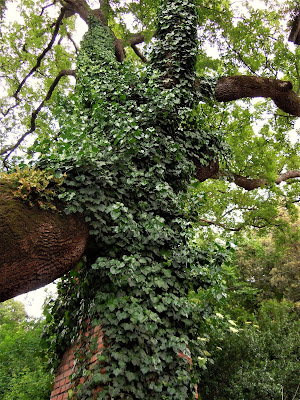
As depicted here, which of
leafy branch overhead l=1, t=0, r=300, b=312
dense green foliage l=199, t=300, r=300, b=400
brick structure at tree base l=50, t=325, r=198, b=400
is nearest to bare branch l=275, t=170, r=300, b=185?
leafy branch overhead l=1, t=0, r=300, b=312

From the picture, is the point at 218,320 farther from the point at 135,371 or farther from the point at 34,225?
the point at 34,225

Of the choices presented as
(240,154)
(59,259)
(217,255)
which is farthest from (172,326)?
(240,154)

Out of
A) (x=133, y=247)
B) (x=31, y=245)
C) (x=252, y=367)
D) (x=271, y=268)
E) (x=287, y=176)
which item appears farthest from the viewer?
(x=271, y=268)

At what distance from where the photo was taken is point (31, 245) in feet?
8.02

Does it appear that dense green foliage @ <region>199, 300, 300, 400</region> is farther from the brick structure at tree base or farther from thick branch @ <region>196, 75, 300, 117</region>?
thick branch @ <region>196, 75, 300, 117</region>

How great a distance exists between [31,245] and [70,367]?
68.1 inches

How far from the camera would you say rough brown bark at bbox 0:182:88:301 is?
2.31m

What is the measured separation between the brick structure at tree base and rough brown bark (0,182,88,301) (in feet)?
2.49

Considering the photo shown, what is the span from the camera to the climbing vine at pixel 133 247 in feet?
9.27

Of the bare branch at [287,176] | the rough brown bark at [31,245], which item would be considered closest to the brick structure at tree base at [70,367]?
the rough brown bark at [31,245]

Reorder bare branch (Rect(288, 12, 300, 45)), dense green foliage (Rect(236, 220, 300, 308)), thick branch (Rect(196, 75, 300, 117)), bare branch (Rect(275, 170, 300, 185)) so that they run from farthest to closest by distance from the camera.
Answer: dense green foliage (Rect(236, 220, 300, 308)), bare branch (Rect(275, 170, 300, 185)), bare branch (Rect(288, 12, 300, 45)), thick branch (Rect(196, 75, 300, 117))

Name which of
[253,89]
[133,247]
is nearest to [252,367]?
[133,247]

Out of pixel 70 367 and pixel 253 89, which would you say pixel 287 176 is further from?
pixel 70 367

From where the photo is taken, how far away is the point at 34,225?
252 centimetres
